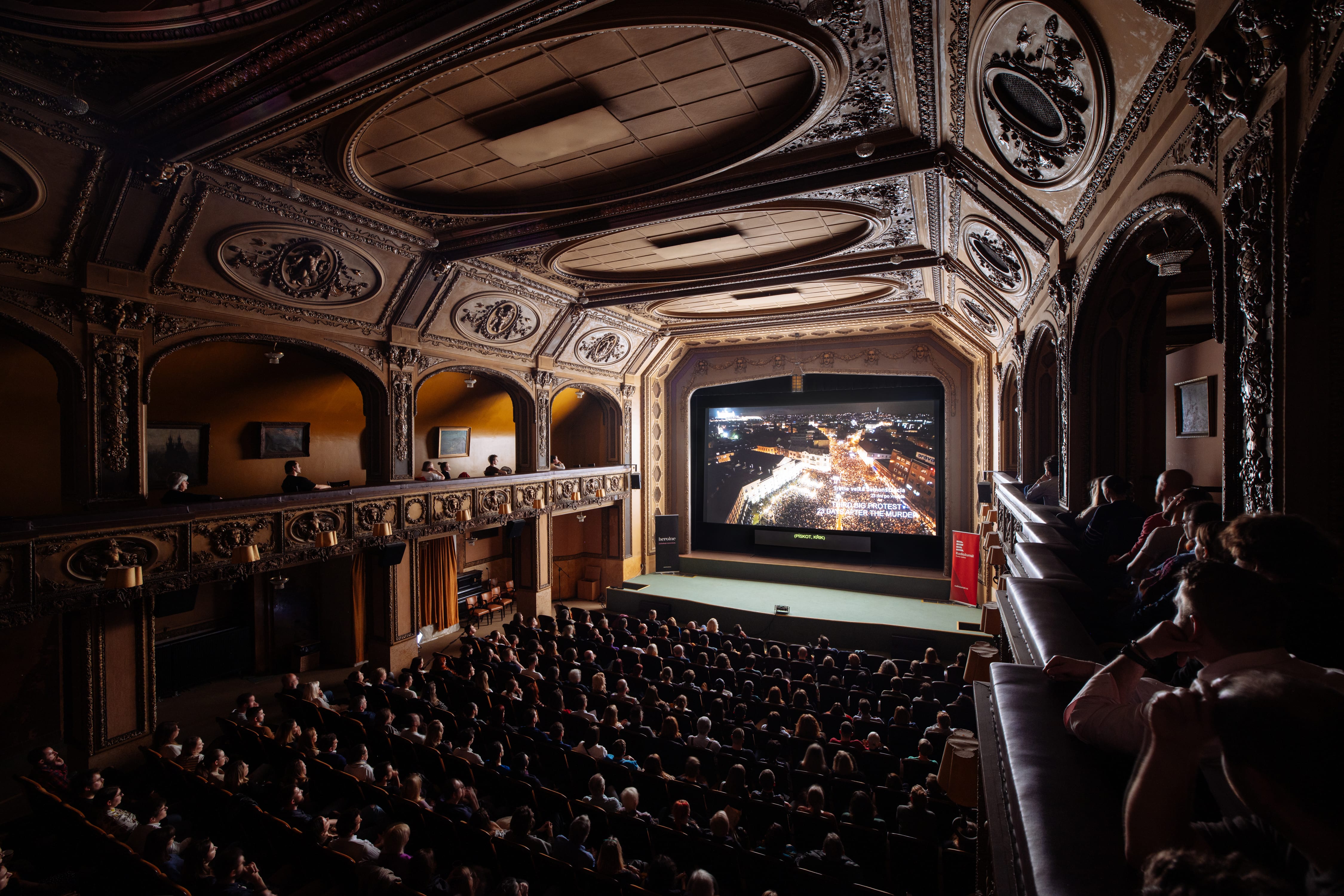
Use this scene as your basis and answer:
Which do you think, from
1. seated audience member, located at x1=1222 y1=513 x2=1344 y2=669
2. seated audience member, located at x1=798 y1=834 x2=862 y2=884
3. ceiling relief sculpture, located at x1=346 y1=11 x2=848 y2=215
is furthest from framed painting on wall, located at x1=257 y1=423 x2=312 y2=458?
seated audience member, located at x1=1222 y1=513 x2=1344 y2=669

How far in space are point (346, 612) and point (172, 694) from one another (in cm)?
320

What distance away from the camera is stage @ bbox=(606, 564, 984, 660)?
40.2ft

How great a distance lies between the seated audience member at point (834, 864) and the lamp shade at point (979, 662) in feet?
5.78

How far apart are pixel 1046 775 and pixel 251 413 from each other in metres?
13.6

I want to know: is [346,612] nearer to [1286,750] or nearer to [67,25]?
[67,25]

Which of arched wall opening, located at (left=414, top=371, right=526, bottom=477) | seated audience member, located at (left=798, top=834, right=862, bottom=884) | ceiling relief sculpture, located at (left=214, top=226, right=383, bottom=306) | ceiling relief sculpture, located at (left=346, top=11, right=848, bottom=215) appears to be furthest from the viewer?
arched wall opening, located at (left=414, top=371, right=526, bottom=477)

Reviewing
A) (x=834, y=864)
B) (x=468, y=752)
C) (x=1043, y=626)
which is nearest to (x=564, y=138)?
(x=1043, y=626)

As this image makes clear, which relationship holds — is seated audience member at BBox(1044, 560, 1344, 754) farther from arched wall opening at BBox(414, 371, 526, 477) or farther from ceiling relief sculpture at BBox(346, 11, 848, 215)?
arched wall opening at BBox(414, 371, 526, 477)

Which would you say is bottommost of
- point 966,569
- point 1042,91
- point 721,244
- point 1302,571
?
point 966,569

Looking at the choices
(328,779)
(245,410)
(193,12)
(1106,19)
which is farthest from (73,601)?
(1106,19)

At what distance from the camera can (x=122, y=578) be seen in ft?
21.6

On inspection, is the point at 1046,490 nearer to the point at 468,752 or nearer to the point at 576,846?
the point at 576,846

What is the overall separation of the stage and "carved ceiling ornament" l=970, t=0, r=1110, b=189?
31.7ft

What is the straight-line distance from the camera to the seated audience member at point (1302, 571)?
1.74 m
